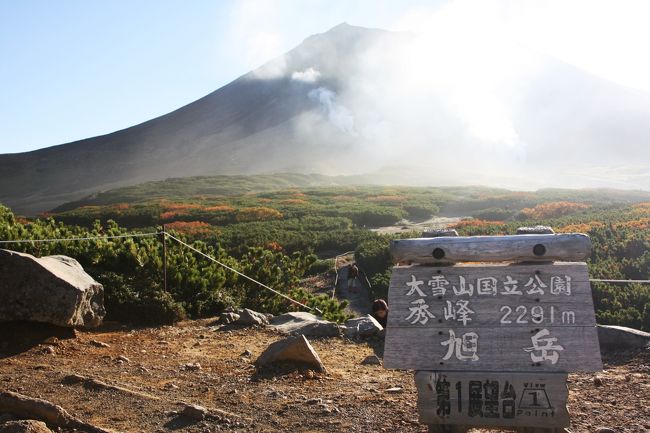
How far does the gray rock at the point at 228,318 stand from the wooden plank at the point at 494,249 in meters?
6.23

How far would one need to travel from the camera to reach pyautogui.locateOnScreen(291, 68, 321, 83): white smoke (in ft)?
445

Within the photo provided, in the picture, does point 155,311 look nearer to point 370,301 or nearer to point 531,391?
point 531,391

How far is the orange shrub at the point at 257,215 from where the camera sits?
1320 inches

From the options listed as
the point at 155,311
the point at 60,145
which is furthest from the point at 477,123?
the point at 155,311

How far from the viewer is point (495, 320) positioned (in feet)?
15.7

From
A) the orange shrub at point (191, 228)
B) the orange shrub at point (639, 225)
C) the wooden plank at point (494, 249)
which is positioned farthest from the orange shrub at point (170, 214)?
the wooden plank at point (494, 249)

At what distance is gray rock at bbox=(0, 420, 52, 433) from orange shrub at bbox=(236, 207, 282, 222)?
1100 inches

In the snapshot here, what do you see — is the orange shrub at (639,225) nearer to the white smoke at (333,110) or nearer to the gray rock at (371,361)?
the gray rock at (371,361)

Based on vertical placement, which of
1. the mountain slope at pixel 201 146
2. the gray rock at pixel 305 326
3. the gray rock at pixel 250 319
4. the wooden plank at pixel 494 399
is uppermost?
the mountain slope at pixel 201 146

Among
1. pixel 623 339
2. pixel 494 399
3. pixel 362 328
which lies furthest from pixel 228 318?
pixel 494 399

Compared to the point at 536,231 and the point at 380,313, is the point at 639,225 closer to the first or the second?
the point at 380,313

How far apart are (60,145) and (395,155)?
61.5 m

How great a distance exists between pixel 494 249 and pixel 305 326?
5982mm

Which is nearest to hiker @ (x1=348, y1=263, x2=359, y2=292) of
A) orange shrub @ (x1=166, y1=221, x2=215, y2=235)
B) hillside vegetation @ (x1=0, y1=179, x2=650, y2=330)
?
hillside vegetation @ (x1=0, y1=179, x2=650, y2=330)
